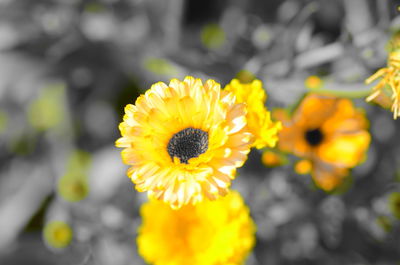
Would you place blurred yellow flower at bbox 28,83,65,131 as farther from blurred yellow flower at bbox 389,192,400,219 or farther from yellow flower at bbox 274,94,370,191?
blurred yellow flower at bbox 389,192,400,219

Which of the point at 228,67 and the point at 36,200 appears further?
the point at 36,200

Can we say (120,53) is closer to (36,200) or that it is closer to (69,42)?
(69,42)

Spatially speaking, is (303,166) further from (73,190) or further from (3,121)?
(3,121)

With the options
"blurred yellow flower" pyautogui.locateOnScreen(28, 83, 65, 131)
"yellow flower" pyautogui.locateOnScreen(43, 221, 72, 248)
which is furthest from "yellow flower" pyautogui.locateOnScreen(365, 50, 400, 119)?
"blurred yellow flower" pyautogui.locateOnScreen(28, 83, 65, 131)

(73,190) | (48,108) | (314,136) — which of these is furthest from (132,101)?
(314,136)

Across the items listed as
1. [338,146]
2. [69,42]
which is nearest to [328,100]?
[338,146]

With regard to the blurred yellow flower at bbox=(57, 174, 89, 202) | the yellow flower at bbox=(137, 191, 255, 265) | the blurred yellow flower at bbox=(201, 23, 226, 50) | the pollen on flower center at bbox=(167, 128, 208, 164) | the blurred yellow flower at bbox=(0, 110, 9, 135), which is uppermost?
the blurred yellow flower at bbox=(0, 110, 9, 135)
